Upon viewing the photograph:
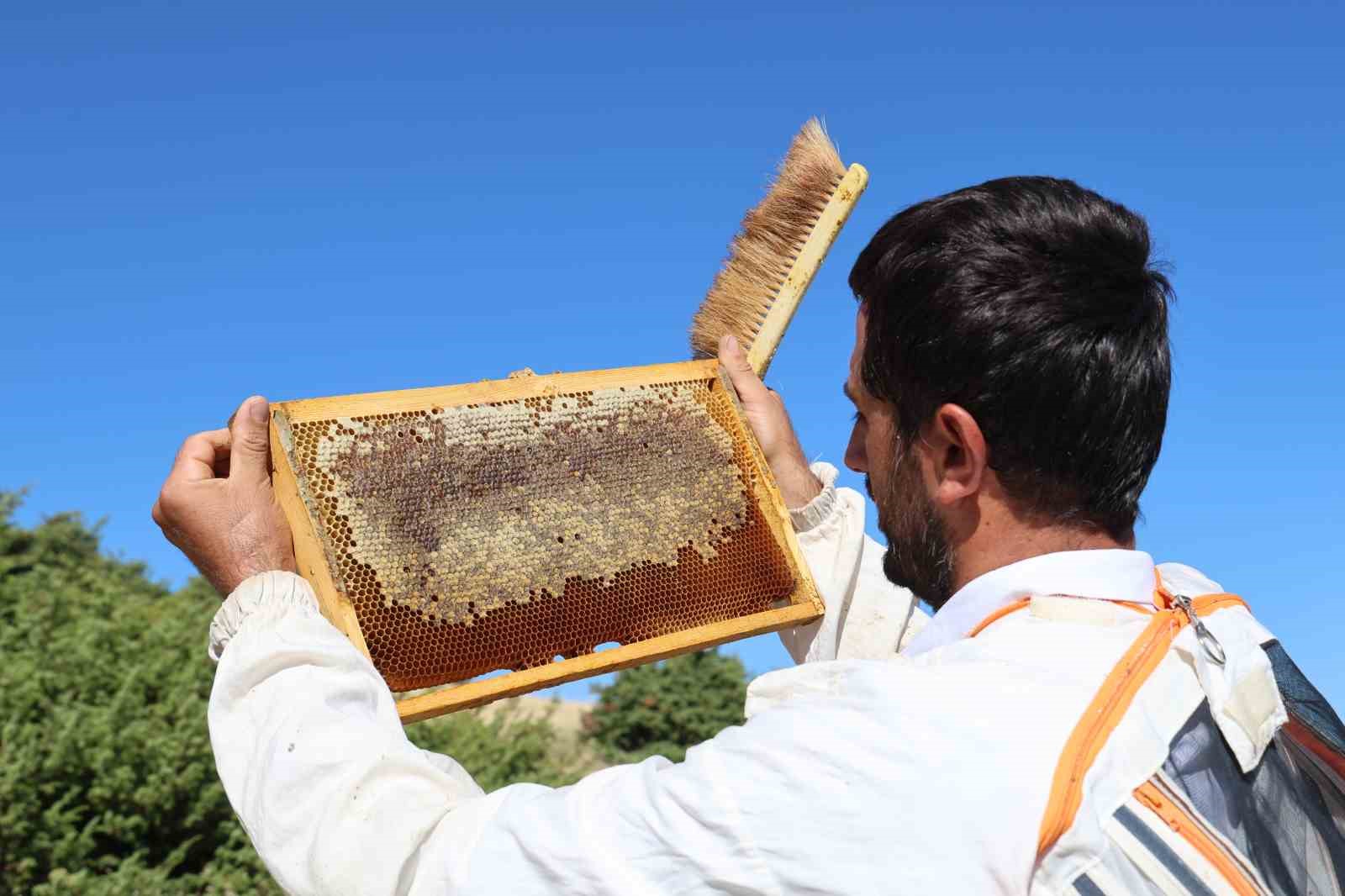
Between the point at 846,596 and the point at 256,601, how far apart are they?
172 cm

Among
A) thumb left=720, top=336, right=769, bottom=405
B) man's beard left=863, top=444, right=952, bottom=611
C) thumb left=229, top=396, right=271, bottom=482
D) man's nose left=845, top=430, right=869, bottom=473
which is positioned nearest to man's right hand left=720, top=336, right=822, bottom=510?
thumb left=720, top=336, right=769, bottom=405

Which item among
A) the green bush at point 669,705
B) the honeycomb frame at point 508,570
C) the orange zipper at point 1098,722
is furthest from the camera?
the green bush at point 669,705

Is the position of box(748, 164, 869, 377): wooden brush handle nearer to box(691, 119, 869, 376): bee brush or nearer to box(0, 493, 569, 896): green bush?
box(691, 119, 869, 376): bee brush

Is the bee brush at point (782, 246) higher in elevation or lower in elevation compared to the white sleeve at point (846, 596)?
higher

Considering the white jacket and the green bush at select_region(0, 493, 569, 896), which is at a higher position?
the green bush at select_region(0, 493, 569, 896)

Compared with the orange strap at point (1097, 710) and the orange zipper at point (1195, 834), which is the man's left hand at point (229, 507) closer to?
the orange strap at point (1097, 710)

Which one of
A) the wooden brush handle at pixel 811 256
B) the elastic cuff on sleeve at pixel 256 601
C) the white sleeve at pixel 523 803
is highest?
the wooden brush handle at pixel 811 256

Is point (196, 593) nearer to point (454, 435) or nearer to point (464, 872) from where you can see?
point (454, 435)

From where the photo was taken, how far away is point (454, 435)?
10.6 feet

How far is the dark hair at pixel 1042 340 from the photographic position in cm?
221

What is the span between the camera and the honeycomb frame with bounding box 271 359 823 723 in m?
2.84

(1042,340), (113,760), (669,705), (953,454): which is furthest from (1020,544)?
(669,705)

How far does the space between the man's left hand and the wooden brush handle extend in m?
1.57

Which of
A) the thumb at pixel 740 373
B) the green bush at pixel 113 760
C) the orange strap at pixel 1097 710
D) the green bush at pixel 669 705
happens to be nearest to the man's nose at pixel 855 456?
the orange strap at pixel 1097 710
